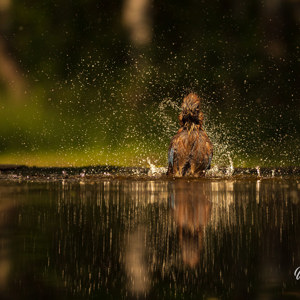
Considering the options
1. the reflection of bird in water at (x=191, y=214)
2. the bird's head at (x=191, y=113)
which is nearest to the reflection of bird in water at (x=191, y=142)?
the bird's head at (x=191, y=113)

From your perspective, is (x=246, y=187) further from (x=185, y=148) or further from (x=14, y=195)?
(x=14, y=195)

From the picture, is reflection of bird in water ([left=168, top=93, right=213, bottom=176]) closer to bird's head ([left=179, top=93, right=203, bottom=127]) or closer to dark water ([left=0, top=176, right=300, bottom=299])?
bird's head ([left=179, top=93, right=203, bottom=127])

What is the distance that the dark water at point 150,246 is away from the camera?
4.92 m

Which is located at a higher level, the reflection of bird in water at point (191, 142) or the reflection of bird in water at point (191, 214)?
the reflection of bird in water at point (191, 142)

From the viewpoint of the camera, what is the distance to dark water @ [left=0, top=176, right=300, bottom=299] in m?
4.92

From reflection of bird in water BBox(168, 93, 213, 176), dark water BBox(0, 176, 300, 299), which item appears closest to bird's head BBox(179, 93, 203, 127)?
reflection of bird in water BBox(168, 93, 213, 176)

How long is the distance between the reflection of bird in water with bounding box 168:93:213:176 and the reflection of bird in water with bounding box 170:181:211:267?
2.19 metres

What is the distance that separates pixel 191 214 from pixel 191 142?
798 cm

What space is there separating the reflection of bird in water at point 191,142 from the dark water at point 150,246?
16.0 ft

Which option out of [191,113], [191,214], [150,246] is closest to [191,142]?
[191,113]

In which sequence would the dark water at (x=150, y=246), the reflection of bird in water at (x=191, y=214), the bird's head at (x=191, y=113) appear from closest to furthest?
the dark water at (x=150, y=246)
the reflection of bird in water at (x=191, y=214)
the bird's head at (x=191, y=113)

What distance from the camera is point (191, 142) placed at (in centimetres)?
1686

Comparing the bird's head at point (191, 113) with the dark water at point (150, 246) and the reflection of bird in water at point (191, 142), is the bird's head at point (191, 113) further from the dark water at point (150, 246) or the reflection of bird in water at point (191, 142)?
the dark water at point (150, 246)

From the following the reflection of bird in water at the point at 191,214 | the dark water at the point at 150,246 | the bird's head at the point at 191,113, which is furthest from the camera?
the bird's head at the point at 191,113
